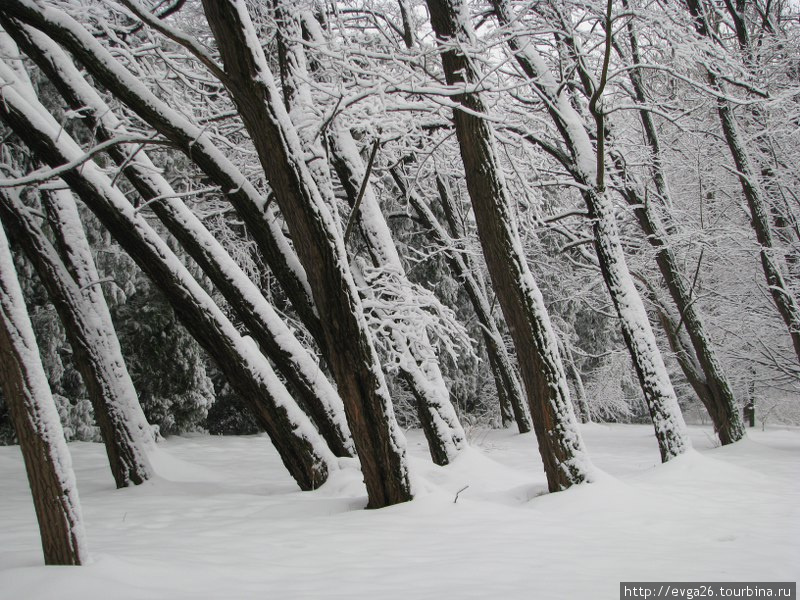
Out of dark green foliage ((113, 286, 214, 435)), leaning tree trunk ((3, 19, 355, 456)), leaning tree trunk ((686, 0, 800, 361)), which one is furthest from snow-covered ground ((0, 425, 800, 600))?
dark green foliage ((113, 286, 214, 435))

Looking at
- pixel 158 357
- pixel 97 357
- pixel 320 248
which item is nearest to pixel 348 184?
pixel 320 248

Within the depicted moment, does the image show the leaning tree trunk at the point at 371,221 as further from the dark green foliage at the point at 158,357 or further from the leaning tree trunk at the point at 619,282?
the dark green foliage at the point at 158,357

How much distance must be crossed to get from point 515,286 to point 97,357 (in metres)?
4.75

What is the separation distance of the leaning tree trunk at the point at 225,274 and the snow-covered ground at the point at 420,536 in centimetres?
79

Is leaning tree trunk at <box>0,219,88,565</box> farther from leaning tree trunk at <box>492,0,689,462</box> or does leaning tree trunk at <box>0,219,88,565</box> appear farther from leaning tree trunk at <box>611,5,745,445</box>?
leaning tree trunk at <box>611,5,745,445</box>

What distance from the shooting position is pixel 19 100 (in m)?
5.86

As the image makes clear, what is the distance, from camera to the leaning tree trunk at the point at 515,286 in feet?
17.3

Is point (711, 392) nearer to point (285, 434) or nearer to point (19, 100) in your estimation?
point (285, 434)

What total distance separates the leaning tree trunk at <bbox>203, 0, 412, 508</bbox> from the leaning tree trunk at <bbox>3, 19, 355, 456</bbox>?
160 centimetres

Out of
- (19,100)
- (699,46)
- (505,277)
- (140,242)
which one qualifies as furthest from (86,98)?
(699,46)

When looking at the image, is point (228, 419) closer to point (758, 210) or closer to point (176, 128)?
point (176, 128)

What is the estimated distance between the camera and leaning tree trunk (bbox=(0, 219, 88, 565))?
298 centimetres

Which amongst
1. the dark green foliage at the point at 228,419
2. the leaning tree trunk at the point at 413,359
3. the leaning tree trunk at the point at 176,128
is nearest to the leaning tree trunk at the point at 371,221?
the leaning tree trunk at the point at 413,359

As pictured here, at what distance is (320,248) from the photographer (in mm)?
4578
